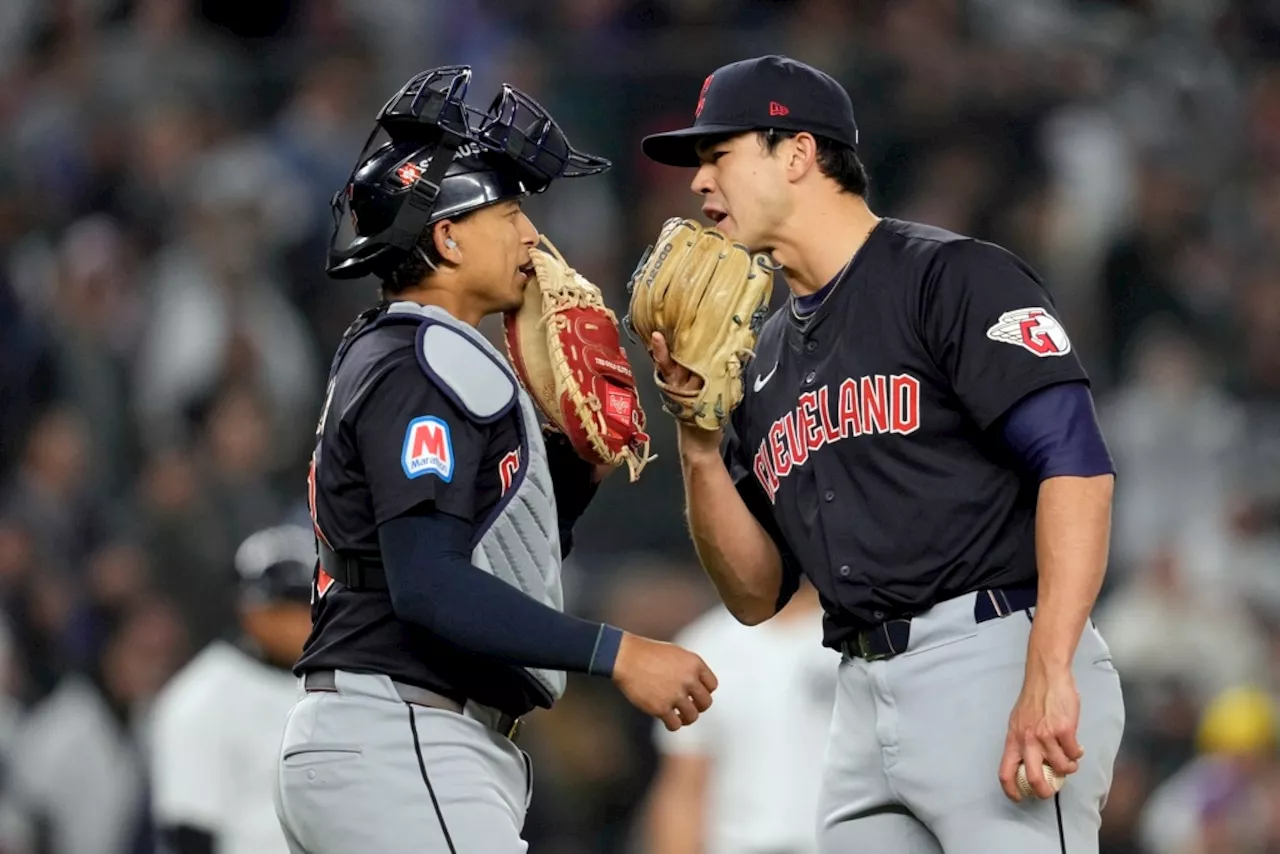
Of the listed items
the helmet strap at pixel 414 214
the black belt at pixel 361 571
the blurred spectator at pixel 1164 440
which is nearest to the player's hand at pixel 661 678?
the black belt at pixel 361 571

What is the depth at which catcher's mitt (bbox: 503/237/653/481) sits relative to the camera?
11.4 feet

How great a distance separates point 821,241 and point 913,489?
552mm

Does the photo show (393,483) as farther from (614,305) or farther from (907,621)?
(614,305)

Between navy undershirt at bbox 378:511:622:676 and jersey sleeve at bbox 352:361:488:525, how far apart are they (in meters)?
0.04

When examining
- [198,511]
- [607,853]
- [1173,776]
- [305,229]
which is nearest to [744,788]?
[607,853]

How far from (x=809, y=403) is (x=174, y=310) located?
521 cm

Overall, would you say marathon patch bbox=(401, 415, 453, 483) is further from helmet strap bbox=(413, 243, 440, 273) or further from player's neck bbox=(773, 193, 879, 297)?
player's neck bbox=(773, 193, 879, 297)

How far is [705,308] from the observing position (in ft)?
11.5

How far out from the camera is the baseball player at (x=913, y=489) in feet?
10.8

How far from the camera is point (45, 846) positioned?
25.1 feet

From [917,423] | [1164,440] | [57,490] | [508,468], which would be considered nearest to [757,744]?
[917,423]

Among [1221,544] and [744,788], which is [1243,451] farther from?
[744,788]

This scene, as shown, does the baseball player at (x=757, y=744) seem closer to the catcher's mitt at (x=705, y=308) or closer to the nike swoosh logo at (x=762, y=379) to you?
the nike swoosh logo at (x=762, y=379)

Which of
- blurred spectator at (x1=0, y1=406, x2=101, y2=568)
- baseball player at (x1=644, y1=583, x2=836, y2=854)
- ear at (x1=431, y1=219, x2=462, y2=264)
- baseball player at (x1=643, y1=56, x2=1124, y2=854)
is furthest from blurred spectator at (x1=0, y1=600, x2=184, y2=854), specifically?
ear at (x1=431, y1=219, x2=462, y2=264)
